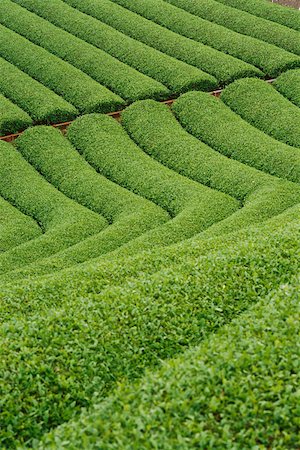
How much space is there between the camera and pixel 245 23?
46000 millimetres

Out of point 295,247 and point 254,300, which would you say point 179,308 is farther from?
point 295,247

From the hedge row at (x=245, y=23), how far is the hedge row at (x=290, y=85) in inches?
166

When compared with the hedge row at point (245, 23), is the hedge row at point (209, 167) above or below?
below

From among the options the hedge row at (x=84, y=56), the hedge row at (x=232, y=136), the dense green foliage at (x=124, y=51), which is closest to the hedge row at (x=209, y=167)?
the hedge row at (x=232, y=136)

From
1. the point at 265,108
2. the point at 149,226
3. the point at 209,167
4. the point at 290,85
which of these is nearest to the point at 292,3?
the point at 290,85

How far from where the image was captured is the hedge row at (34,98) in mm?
35344

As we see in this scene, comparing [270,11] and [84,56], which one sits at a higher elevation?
[270,11]

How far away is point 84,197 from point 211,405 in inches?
807

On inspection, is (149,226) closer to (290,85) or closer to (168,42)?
(290,85)

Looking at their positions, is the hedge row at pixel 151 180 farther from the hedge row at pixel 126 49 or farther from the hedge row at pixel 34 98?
the hedge row at pixel 126 49

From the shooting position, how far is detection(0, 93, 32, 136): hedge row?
3434cm

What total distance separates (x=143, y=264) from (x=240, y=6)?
37224 millimetres

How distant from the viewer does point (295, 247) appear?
50.7ft

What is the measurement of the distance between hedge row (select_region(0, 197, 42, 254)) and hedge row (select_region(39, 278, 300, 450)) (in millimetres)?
15447
